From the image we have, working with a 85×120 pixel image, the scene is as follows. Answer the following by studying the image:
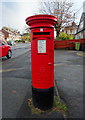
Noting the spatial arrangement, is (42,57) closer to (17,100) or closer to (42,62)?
(42,62)

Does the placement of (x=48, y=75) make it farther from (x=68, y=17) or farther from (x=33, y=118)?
(x=68, y=17)

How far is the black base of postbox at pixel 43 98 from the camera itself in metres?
2.54

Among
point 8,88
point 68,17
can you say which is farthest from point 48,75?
point 68,17

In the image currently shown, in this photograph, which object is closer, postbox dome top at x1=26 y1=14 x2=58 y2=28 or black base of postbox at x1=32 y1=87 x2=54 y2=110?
postbox dome top at x1=26 y1=14 x2=58 y2=28

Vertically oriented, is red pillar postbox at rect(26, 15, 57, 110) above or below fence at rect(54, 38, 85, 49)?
below

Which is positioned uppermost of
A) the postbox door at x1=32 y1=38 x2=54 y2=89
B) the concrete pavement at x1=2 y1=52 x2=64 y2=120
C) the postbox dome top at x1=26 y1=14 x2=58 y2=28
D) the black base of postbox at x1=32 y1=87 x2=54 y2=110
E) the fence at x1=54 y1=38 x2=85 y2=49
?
the fence at x1=54 y1=38 x2=85 y2=49

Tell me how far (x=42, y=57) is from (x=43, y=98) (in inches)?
34.0

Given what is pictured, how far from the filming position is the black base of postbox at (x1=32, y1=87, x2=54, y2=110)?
2.54 m

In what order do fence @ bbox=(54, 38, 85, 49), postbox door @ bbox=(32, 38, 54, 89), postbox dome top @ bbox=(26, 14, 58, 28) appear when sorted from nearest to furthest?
A: postbox dome top @ bbox=(26, 14, 58, 28) → postbox door @ bbox=(32, 38, 54, 89) → fence @ bbox=(54, 38, 85, 49)

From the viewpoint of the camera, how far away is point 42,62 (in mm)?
2469

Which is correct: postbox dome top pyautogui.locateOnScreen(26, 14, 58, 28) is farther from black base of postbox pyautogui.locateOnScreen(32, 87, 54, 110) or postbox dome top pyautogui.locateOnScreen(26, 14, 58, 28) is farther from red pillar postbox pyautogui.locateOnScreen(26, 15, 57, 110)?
black base of postbox pyautogui.locateOnScreen(32, 87, 54, 110)

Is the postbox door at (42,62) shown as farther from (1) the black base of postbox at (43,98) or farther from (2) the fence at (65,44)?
(2) the fence at (65,44)

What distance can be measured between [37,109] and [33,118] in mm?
281

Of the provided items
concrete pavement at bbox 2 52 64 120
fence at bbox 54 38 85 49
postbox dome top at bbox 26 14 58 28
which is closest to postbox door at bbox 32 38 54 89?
postbox dome top at bbox 26 14 58 28
